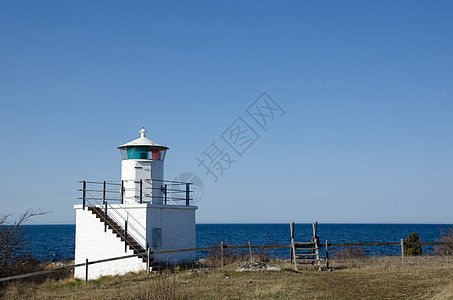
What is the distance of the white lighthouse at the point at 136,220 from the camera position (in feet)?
67.9

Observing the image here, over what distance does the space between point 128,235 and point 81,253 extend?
254 centimetres

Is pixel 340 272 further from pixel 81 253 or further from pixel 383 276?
pixel 81 253

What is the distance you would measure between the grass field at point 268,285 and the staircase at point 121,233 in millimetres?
1059

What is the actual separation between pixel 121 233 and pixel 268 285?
8283 mm

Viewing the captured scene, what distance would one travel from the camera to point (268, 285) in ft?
49.7

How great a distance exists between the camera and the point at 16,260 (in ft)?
71.7

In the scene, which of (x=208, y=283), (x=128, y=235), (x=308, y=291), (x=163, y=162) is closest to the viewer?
(x=308, y=291)

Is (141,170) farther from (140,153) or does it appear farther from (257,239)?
(257,239)

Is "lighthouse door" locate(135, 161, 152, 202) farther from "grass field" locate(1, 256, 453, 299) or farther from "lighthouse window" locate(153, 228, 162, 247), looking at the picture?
"grass field" locate(1, 256, 453, 299)

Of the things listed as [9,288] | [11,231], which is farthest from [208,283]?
[11,231]

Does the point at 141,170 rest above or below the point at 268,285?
above

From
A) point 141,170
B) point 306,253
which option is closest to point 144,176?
point 141,170

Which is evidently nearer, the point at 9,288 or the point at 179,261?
the point at 9,288

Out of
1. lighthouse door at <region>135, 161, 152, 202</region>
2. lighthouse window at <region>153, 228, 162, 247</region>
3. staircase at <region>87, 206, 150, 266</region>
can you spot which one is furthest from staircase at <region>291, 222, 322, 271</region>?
lighthouse door at <region>135, 161, 152, 202</region>
